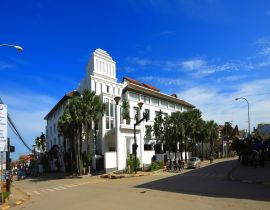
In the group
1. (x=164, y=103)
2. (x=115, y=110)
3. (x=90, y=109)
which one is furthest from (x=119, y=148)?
(x=164, y=103)

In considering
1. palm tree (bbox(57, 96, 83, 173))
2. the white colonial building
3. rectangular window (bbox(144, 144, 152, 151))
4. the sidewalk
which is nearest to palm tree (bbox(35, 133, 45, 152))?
the white colonial building

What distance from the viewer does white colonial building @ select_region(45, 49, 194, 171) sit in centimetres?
4592

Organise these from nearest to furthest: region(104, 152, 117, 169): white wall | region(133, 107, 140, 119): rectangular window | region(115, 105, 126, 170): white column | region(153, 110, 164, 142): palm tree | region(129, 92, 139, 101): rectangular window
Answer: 1. region(104, 152, 117, 169): white wall
2. region(115, 105, 126, 170): white column
3. region(133, 107, 140, 119): rectangular window
4. region(129, 92, 139, 101): rectangular window
5. region(153, 110, 164, 142): palm tree

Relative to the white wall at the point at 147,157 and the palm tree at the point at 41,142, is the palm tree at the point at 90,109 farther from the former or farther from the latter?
the palm tree at the point at 41,142

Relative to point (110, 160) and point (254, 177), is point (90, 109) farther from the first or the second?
point (254, 177)

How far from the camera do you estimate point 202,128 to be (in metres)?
66.4

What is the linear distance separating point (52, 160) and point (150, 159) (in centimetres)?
2371

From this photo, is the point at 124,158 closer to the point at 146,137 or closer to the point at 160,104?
the point at 146,137

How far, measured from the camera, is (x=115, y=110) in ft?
154

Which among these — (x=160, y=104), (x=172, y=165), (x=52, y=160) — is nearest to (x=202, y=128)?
(x=160, y=104)


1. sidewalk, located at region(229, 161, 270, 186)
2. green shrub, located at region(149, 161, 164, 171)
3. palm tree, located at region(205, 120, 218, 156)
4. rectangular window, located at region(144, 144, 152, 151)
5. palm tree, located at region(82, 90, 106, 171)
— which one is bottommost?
green shrub, located at region(149, 161, 164, 171)

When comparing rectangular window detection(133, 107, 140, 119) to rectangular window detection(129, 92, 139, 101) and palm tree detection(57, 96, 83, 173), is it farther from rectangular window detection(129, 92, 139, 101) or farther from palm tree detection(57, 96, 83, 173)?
palm tree detection(57, 96, 83, 173)

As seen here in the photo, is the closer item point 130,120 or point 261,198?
point 261,198

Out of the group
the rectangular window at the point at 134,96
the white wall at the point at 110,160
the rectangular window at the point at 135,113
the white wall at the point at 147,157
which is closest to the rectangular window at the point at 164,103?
the rectangular window at the point at 134,96
